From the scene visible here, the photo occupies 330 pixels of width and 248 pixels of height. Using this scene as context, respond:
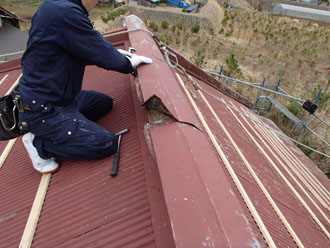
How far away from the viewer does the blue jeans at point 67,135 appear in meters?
2.45

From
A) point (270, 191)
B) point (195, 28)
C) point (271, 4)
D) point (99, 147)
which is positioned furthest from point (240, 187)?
point (271, 4)

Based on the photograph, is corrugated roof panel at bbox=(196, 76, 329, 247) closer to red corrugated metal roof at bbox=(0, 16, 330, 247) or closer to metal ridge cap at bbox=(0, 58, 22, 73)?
red corrugated metal roof at bbox=(0, 16, 330, 247)

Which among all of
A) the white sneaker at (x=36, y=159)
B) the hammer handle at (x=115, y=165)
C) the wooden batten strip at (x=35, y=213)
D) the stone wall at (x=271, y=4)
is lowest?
the wooden batten strip at (x=35, y=213)

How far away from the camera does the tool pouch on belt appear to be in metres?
2.47

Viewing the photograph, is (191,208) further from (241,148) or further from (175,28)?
(175,28)

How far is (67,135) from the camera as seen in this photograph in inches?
96.8

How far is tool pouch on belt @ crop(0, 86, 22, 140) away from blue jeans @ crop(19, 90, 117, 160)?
140mm

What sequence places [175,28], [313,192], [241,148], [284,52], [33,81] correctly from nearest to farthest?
[33,81]
[241,148]
[313,192]
[284,52]
[175,28]

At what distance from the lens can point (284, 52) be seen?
2138 cm

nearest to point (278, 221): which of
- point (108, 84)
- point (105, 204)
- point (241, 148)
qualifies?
point (241, 148)

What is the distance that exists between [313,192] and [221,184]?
320 centimetres

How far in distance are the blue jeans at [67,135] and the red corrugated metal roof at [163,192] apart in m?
0.16

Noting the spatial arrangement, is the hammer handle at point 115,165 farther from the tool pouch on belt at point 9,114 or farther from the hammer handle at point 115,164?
the tool pouch on belt at point 9,114

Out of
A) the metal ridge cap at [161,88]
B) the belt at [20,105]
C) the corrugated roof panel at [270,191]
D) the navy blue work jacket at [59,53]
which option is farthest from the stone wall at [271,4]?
the belt at [20,105]
